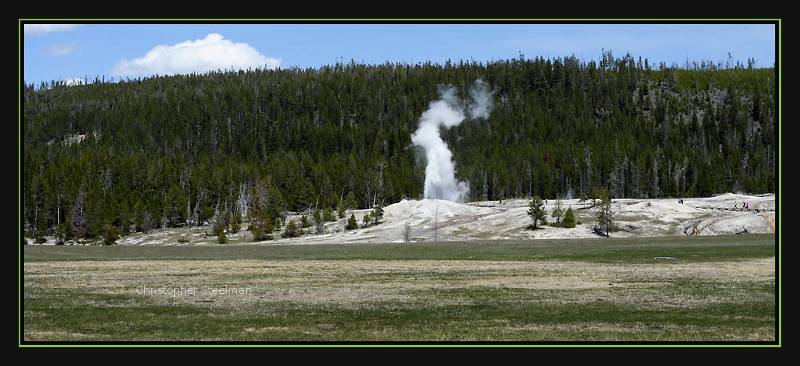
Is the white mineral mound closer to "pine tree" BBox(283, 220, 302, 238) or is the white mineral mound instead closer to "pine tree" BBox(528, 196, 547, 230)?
"pine tree" BBox(283, 220, 302, 238)

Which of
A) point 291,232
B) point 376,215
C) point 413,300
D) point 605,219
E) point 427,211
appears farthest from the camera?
point 427,211

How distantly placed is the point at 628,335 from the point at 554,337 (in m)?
2.44

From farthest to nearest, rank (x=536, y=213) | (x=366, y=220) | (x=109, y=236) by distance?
(x=366, y=220), (x=109, y=236), (x=536, y=213)

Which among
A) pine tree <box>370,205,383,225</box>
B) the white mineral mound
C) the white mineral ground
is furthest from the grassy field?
pine tree <box>370,205,383,225</box>

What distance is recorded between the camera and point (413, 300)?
3647cm

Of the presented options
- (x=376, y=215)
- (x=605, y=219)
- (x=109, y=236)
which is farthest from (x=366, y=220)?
(x=109, y=236)

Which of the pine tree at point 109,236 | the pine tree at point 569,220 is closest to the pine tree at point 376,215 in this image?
the pine tree at point 569,220

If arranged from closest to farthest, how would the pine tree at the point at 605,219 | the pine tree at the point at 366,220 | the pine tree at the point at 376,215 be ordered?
the pine tree at the point at 605,219 < the pine tree at the point at 366,220 < the pine tree at the point at 376,215

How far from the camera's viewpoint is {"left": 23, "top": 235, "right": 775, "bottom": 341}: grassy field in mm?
28000

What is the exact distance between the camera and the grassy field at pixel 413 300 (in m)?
28.0

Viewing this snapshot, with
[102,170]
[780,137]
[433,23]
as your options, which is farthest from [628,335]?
[102,170]

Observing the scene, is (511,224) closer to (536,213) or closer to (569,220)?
(536,213)

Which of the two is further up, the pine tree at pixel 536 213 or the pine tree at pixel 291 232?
the pine tree at pixel 536 213

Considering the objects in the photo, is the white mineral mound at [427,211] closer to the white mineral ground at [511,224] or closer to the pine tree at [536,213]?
the white mineral ground at [511,224]
